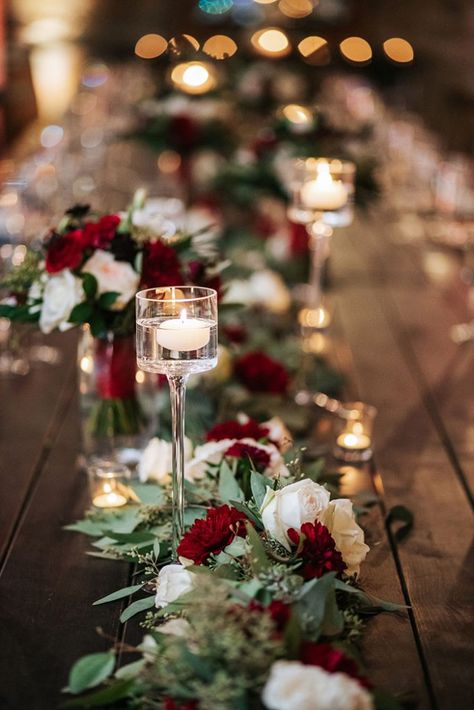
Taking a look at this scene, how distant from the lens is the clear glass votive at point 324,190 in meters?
2.63

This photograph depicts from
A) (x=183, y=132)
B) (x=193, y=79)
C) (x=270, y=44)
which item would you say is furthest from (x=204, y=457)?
(x=270, y=44)

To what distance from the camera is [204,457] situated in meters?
1.76

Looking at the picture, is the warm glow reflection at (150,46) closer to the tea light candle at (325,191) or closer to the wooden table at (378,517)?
the wooden table at (378,517)

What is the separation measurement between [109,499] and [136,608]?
421mm

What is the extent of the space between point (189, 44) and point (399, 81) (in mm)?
8293

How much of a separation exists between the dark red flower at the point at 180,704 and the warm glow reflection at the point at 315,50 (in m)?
11.9

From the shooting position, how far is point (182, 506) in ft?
5.01

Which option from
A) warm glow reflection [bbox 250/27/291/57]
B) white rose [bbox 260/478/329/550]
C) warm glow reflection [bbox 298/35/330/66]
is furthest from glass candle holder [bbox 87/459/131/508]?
warm glow reflection [bbox 298/35/330/66]

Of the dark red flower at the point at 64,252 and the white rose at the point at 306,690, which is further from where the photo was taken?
the dark red flower at the point at 64,252

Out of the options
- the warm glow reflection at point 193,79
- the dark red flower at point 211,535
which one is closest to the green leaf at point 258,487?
the dark red flower at point 211,535

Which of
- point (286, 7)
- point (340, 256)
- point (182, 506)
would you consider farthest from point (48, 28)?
point (182, 506)

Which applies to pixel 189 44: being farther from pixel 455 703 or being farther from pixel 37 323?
pixel 455 703

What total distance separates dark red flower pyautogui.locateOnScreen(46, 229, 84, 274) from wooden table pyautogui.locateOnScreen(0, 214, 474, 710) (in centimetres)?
43

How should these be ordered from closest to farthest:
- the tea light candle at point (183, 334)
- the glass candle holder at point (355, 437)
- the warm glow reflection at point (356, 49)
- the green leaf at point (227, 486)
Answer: the tea light candle at point (183, 334), the green leaf at point (227, 486), the glass candle holder at point (355, 437), the warm glow reflection at point (356, 49)
